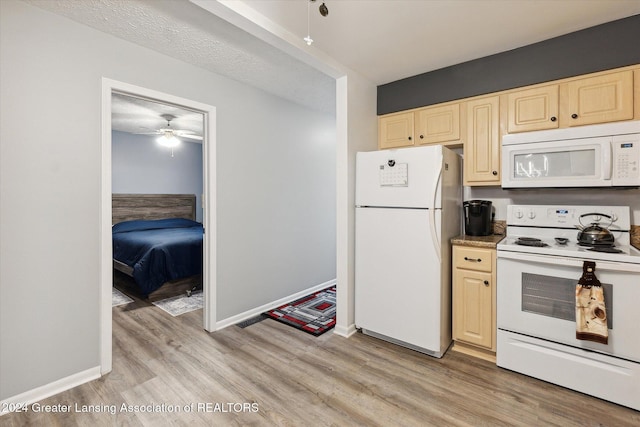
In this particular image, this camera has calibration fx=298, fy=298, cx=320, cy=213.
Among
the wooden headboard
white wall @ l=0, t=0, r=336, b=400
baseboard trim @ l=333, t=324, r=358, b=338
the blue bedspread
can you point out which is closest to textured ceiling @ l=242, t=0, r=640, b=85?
white wall @ l=0, t=0, r=336, b=400

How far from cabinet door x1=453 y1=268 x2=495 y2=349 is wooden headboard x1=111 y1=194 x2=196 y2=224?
5228mm

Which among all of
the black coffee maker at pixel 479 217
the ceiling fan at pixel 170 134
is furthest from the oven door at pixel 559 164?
the ceiling fan at pixel 170 134

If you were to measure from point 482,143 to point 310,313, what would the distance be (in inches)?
92.8

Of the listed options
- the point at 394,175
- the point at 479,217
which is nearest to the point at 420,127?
the point at 394,175

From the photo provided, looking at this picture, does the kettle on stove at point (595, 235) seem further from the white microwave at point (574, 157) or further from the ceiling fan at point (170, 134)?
the ceiling fan at point (170, 134)

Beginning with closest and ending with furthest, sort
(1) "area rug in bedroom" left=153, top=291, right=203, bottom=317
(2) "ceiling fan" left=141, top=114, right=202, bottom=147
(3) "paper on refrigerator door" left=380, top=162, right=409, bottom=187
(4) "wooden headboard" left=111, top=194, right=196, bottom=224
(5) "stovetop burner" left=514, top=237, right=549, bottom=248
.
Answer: (5) "stovetop burner" left=514, top=237, right=549, bottom=248, (3) "paper on refrigerator door" left=380, top=162, right=409, bottom=187, (1) "area rug in bedroom" left=153, top=291, right=203, bottom=317, (2) "ceiling fan" left=141, top=114, right=202, bottom=147, (4) "wooden headboard" left=111, top=194, right=196, bottom=224

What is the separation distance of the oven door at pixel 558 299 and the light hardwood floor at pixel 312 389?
0.35 m

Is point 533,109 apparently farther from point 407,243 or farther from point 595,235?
point 407,243

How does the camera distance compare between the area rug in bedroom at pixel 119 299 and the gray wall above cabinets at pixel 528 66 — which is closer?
the gray wall above cabinets at pixel 528 66

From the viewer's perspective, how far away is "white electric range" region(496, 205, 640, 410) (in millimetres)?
1752

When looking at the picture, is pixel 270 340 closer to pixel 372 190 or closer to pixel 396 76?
pixel 372 190

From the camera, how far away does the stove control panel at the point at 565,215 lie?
2.14m

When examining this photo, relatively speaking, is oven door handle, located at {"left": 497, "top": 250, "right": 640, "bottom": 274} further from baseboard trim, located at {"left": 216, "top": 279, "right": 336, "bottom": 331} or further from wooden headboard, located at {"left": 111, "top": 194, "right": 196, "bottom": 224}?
wooden headboard, located at {"left": 111, "top": 194, "right": 196, "bottom": 224}

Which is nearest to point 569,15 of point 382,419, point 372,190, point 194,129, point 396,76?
point 396,76
